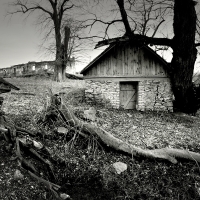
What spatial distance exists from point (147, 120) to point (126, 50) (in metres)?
4.98

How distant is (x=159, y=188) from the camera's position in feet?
17.3

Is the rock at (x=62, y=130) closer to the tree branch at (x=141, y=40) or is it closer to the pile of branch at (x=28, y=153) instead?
the pile of branch at (x=28, y=153)

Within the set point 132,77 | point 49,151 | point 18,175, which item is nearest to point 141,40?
point 132,77

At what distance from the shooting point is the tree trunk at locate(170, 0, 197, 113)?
35.0ft

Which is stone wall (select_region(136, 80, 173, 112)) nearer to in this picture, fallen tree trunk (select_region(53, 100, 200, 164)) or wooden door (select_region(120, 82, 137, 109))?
wooden door (select_region(120, 82, 137, 109))

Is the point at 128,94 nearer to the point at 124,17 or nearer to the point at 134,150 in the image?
the point at 124,17

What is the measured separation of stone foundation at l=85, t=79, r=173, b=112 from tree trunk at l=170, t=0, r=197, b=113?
555mm

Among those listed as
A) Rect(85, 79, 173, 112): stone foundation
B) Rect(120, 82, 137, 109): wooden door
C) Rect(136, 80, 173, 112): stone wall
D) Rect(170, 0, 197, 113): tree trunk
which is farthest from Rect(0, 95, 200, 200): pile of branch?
Rect(120, 82, 137, 109): wooden door

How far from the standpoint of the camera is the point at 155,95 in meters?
12.7

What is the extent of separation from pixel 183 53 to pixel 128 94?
405cm

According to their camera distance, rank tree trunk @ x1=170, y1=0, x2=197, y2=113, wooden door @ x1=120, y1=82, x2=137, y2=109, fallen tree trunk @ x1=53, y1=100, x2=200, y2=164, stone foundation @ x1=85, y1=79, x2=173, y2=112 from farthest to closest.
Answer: wooden door @ x1=120, y1=82, x2=137, y2=109 → stone foundation @ x1=85, y1=79, x2=173, y2=112 → tree trunk @ x1=170, y1=0, x2=197, y2=113 → fallen tree trunk @ x1=53, y1=100, x2=200, y2=164

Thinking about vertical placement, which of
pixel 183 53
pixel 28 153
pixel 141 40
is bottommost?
pixel 28 153

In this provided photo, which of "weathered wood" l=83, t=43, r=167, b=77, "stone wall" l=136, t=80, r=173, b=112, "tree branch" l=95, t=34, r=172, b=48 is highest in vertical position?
"tree branch" l=95, t=34, r=172, b=48

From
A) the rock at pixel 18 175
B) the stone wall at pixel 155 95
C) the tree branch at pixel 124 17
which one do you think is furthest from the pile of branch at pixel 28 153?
the stone wall at pixel 155 95
